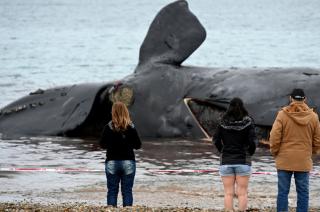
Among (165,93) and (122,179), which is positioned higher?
(165,93)

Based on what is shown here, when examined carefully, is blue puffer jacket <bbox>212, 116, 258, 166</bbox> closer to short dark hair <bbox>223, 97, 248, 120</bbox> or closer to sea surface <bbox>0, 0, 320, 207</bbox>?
short dark hair <bbox>223, 97, 248, 120</bbox>

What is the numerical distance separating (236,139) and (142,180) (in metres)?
2.81

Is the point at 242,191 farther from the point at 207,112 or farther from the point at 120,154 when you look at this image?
the point at 207,112

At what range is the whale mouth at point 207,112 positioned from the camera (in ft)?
51.6

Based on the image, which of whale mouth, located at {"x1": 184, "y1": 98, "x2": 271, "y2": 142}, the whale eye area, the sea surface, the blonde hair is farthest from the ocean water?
the blonde hair

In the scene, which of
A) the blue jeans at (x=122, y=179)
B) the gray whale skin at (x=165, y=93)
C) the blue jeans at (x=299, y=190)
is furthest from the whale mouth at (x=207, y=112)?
the blue jeans at (x=299, y=190)

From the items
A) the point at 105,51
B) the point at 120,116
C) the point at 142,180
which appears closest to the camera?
the point at 120,116

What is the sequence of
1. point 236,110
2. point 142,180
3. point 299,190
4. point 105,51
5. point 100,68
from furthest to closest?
point 105,51
point 100,68
point 142,180
point 236,110
point 299,190

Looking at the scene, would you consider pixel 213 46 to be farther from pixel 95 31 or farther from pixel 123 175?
pixel 123 175

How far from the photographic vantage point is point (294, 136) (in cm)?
971

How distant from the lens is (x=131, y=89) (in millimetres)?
16625

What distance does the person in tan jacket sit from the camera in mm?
9695

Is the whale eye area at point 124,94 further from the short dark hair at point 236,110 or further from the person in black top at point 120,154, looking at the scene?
the short dark hair at point 236,110

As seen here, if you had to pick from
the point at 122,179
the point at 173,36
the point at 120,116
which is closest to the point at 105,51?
the point at 173,36
